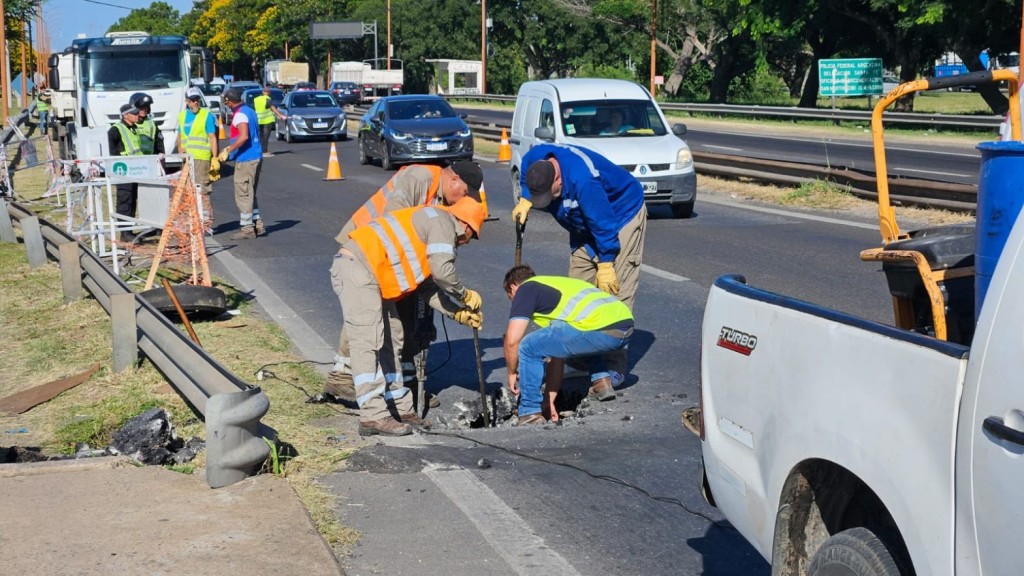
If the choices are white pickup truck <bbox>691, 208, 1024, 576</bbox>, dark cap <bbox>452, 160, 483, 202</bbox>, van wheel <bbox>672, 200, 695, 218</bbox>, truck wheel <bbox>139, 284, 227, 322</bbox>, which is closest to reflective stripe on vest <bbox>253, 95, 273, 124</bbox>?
van wheel <bbox>672, 200, 695, 218</bbox>

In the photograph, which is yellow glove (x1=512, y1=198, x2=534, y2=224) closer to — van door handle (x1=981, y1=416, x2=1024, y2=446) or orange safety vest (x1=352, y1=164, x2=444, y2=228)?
orange safety vest (x1=352, y1=164, x2=444, y2=228)

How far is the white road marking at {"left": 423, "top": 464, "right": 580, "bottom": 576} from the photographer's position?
4.92 metres

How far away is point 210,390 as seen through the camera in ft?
19.6

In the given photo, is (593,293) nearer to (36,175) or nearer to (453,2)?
(36,175)

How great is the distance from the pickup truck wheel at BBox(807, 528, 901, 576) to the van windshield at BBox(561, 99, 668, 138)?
1461 centimetres

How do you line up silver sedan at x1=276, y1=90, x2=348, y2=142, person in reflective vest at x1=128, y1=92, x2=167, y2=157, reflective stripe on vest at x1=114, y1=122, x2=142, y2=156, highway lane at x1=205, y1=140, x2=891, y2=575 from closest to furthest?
highway lane at x1=205, y1=140, x2=891, y2=575 → reflective stripe on vest at x1=114, y1=122, x2=142, y2=156 → person in reflective vest at x1=128, y1=92, x2=167, y2=157 → silver sedan at x1=276, y1=90, x2=348, y2=142

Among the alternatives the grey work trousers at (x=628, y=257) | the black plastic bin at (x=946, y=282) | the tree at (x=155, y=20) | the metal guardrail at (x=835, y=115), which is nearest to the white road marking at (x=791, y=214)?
the grey work trousers at (x=628, y=257)

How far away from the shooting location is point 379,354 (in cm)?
736

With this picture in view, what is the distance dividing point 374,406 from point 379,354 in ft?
1.73

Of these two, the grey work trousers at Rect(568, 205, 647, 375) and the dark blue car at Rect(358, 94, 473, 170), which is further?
the dark blue car at Rect(358, 94, 473, 170)

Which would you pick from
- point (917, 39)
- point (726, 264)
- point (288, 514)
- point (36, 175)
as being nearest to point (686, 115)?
point (917, 39)

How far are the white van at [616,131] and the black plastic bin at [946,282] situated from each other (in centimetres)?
1246

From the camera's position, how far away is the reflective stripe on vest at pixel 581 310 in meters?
7.32

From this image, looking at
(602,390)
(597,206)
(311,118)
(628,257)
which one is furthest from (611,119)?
(311,118)
